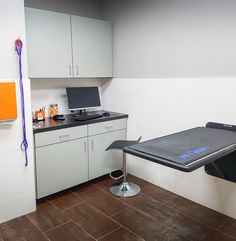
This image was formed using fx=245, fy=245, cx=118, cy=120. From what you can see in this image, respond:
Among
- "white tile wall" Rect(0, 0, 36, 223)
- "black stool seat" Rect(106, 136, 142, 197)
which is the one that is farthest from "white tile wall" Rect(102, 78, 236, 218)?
"white tile wall" Rect(0, 0, 36, 223)

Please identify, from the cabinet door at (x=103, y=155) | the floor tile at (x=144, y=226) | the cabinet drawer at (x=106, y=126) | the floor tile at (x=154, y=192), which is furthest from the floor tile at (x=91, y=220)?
the cabinet drawer at (x=106, y=126)

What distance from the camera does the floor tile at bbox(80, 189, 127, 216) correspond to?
8.87 feet

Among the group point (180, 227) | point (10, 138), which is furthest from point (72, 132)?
point (180, 227)

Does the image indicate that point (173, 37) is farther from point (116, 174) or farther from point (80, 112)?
point (116, 174)

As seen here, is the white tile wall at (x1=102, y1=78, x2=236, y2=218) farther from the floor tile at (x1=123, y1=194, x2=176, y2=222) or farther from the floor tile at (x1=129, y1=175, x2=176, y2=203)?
the floor tile at (x1=123, y1=194, x2=176, y2=222)

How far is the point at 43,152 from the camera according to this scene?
271cm

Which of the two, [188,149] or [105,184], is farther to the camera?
[105,184]

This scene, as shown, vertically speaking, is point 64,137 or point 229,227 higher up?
point 64,137

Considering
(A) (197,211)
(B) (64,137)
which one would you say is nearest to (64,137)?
(B) (64,137)

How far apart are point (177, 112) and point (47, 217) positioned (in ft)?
6.02

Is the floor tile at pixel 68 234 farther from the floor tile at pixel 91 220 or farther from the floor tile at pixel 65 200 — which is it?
the floor tile at pixel 65 200

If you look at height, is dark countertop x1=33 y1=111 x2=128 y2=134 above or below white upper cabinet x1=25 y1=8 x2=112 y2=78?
below

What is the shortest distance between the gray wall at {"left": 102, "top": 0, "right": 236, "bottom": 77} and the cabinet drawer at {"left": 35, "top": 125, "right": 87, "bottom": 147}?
1.05m

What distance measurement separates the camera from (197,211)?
2.67 m
